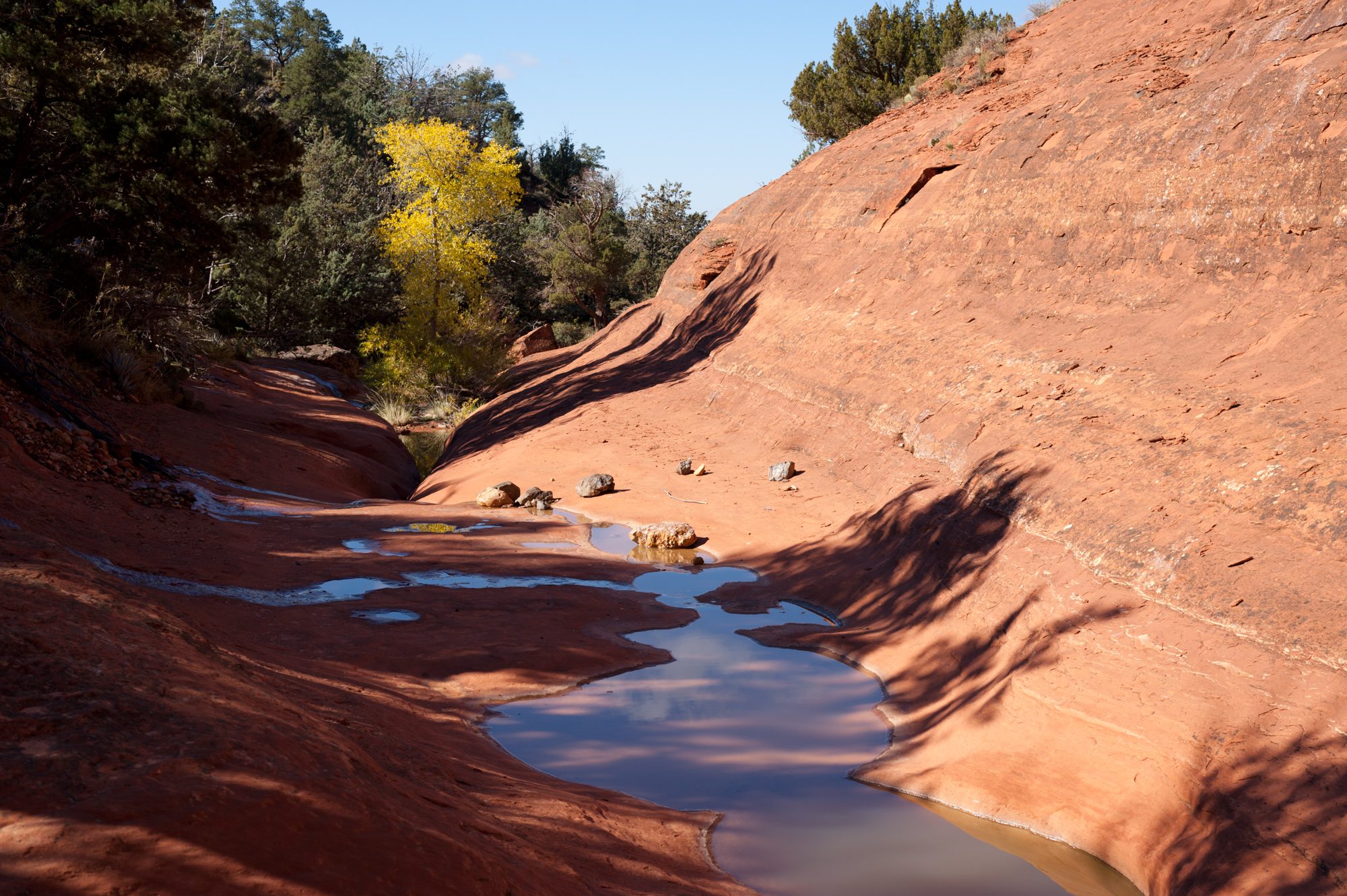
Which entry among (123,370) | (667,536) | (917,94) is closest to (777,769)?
(667,536)

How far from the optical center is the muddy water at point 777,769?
5602 mm

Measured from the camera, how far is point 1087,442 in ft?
31.4

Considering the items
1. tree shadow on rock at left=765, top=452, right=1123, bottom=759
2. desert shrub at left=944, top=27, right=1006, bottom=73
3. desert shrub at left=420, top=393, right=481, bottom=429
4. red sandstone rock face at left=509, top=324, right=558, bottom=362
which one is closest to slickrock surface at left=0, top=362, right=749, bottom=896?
tree shadow on rock at left=765, top=452, right=1123, bottom=759

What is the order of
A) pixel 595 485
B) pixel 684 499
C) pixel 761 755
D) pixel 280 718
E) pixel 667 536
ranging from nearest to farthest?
pixel 280 718 → pixel 761 755 → pixel 667 536 → pixel 684 499 → pixel 595 485

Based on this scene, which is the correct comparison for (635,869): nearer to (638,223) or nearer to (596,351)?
(596,351)

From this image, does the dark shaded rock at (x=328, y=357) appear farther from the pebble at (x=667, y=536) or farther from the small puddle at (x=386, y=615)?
the small puddle at (x=386, y=615)

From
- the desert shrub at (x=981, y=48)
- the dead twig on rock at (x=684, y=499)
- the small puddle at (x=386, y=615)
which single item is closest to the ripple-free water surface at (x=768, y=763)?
the small puddle at (x=386, y=615)

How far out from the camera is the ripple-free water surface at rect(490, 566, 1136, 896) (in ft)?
18.4

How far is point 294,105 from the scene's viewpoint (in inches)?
1778

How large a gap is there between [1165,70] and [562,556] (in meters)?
10.4

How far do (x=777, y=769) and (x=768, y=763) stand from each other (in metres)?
0.10

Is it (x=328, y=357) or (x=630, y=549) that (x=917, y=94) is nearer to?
(x=630, y=549)

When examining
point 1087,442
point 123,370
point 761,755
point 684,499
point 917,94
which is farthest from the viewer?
point 917,94

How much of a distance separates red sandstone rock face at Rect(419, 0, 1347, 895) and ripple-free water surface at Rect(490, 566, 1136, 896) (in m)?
0.41
